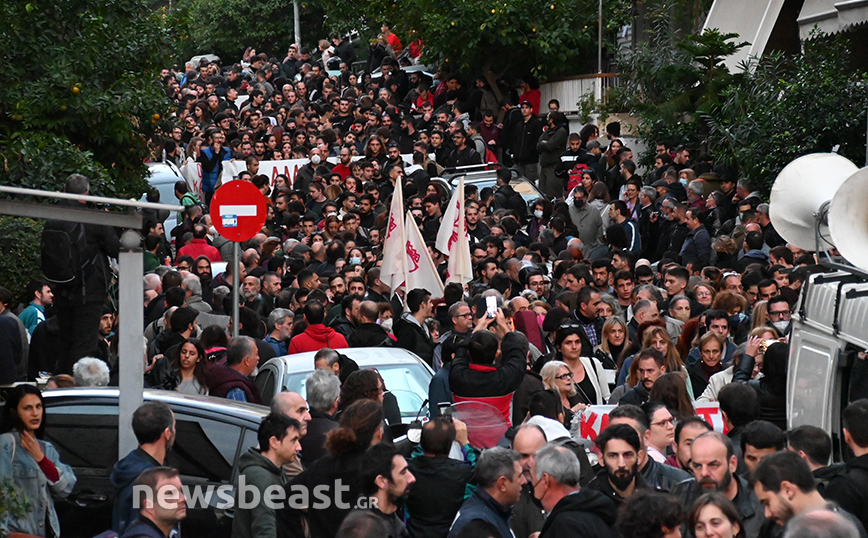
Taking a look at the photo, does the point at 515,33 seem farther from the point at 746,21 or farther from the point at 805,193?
the point at 805,193

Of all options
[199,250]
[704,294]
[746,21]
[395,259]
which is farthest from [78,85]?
[746,21]

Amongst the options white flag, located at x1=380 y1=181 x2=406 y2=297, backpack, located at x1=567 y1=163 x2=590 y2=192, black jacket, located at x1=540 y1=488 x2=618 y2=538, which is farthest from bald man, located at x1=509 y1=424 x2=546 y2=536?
backpack, located at x1=567 y1=163 x2=590 y2=192

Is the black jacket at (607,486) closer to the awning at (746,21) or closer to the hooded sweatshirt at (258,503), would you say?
the hooded sweatshirt at (258,503)

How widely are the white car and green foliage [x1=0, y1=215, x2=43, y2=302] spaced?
416 cm

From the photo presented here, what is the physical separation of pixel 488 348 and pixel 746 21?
17764 mm

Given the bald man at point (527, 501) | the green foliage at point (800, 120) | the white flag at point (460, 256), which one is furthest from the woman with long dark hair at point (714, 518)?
the green foliage at point (800, 120)

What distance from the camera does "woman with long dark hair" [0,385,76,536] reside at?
7.80 meters

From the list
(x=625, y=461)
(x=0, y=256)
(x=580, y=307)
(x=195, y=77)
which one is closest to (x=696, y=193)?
(x=580, y=307)

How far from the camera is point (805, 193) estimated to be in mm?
9180

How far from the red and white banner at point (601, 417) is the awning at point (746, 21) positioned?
1627 centimetres

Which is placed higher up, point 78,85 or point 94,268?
point 78,85

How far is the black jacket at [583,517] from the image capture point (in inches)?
245

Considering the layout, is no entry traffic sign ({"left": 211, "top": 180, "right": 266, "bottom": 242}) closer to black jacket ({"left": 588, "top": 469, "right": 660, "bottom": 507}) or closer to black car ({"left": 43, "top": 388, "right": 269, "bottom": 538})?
black car ({"left": 43, "top": 388, "right": 269, "bottom": 538})

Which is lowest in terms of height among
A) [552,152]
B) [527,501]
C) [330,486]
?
[527,501]
